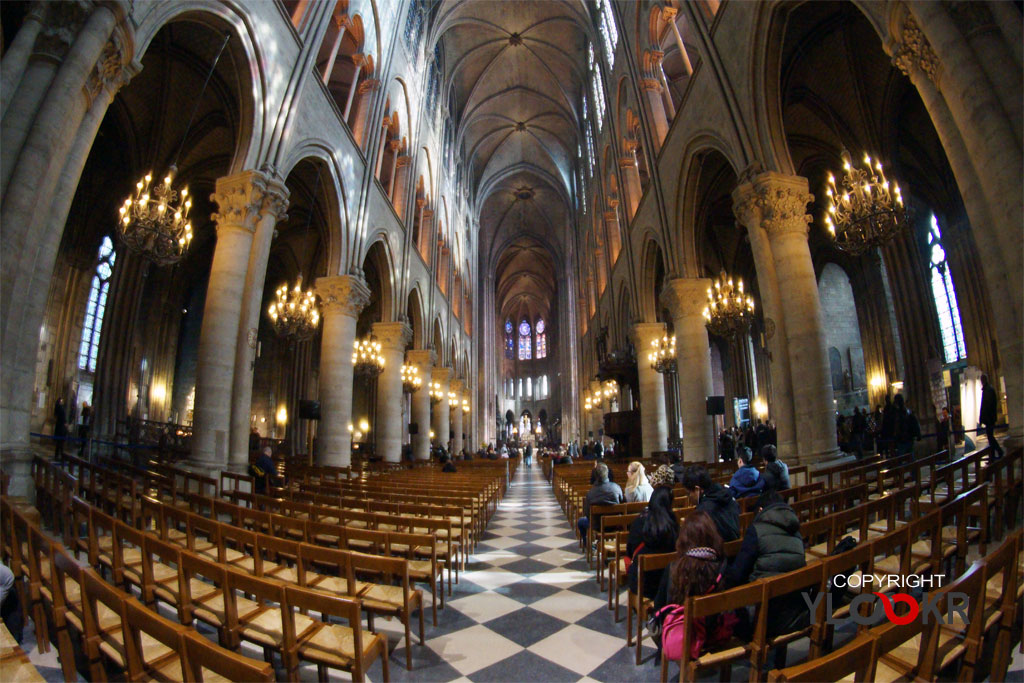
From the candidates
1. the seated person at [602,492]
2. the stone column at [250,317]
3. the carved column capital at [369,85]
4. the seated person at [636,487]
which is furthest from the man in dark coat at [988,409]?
the carved column capital at [369,85]

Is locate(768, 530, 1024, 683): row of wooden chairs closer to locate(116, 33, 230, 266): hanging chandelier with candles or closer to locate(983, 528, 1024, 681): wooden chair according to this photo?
locate(983, 528, 1024, 681): wooden chair

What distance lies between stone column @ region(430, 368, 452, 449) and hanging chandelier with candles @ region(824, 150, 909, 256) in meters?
19.4

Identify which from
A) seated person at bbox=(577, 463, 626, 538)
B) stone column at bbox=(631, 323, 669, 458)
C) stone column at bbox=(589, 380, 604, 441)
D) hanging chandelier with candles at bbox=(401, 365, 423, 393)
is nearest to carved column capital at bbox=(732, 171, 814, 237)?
seated person at bbox=(577, 463, 626, 538)

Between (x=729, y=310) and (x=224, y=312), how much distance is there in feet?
32.5

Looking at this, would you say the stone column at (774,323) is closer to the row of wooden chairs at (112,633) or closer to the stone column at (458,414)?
the row of wooden chairs at (112,633)

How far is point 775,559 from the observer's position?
2.44m

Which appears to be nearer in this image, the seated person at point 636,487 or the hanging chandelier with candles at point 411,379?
the seated person at point 636,487

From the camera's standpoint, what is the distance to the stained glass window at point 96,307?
14.4m

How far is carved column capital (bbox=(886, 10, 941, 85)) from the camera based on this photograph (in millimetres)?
5064

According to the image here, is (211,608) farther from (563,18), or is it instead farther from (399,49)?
(563,18)

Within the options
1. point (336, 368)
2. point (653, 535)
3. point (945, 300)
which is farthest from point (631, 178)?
point (653, 535)

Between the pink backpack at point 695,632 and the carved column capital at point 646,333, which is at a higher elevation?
the carved column capital at point 646,333

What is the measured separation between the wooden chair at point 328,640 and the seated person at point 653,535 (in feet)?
5.57

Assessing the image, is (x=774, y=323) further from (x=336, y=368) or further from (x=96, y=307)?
(x=96, y=307)
